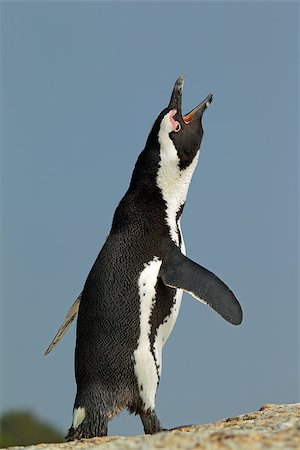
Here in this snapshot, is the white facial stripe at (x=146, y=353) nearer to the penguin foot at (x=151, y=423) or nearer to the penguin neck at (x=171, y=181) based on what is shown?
the penguin foot at (x=151, y=423)

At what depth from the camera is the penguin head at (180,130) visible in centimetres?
568

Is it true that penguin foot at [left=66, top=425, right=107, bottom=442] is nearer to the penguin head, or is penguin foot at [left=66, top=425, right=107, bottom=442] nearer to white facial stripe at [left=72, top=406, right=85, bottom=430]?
white facial stripe at [left=72, top=406, right=85, bottom=430]

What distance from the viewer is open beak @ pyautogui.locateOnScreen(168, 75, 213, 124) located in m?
5.91

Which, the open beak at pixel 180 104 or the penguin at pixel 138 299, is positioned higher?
the open beak at pixel 180 104

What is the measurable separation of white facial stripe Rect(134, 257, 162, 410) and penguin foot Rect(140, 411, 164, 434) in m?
0.05

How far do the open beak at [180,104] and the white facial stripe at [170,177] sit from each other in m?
0.23

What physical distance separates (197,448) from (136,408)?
5.97 ft

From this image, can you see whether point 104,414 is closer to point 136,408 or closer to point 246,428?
point 136,408

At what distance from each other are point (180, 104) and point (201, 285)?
1.41m

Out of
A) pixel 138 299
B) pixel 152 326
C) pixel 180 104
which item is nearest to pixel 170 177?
pixel 180 104

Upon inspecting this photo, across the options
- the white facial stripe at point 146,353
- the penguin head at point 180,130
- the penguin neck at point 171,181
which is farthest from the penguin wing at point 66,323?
the penguin head at point 180,130

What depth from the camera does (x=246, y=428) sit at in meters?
3.87

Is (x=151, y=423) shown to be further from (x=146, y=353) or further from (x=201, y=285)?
(x=201, y=285)

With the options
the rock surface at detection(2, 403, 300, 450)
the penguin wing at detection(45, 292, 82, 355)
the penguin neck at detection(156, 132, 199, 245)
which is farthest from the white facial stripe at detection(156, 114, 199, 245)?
the rock surface at detection(2, 403, 300, 450)
